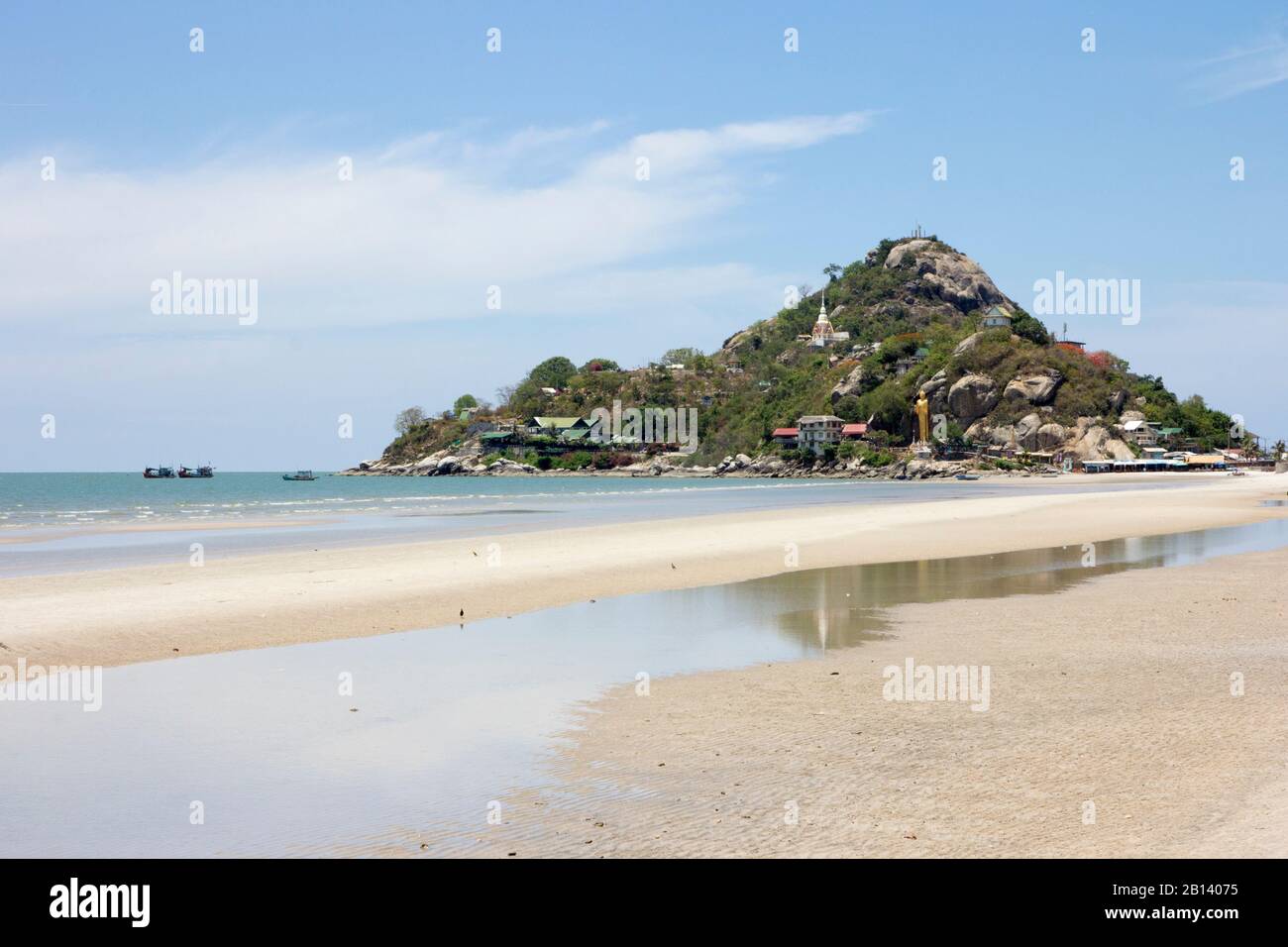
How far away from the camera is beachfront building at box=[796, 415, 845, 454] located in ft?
560

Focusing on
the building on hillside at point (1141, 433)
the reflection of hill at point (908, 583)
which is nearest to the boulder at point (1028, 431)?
the building on hillside at point (1141, 433)

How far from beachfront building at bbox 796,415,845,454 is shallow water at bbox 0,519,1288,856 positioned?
152792 millimetres

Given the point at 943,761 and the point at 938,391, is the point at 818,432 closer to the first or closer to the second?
the point at 938,391

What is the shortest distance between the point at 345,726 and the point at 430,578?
1254 cm

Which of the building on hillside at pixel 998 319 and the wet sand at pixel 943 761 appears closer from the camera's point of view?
the wet sand at pixel 943 761

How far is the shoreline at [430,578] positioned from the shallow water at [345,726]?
148 cm

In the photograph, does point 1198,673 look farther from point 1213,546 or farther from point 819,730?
point 1213,546

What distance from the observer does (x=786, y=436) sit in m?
182

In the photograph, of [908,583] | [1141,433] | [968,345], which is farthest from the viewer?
[968,345]

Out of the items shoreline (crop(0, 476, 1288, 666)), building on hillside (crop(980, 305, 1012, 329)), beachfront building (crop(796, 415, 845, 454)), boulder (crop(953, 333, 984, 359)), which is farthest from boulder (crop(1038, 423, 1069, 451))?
shoreline (crop(0, 476, 1288, 666))

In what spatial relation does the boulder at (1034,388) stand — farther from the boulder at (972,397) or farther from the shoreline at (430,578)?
the shoreline at (430,578)

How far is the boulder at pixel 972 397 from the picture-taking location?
159125 mm

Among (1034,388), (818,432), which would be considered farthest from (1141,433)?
(818,432)
